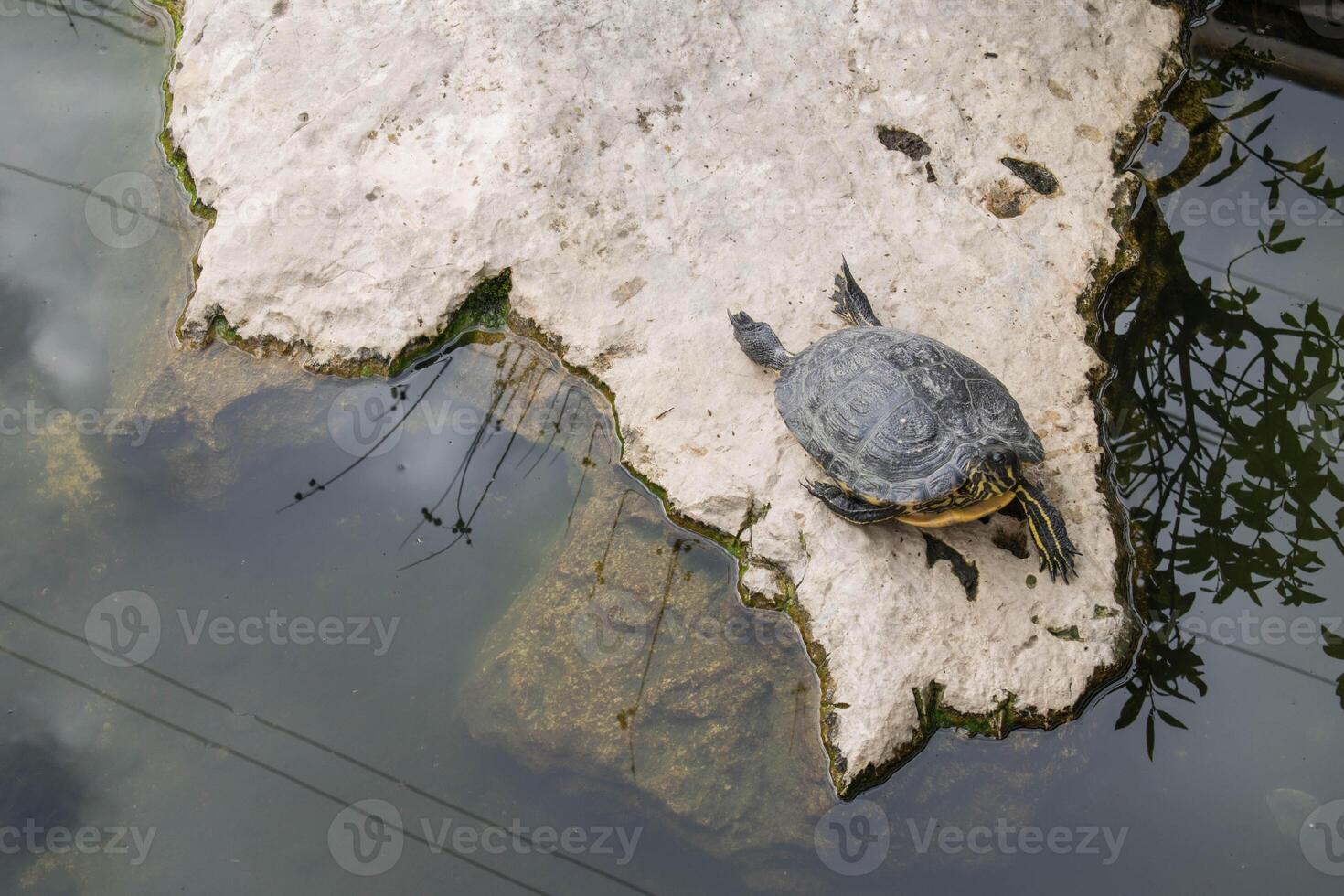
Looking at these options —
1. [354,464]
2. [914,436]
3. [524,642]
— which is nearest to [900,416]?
[914,436]

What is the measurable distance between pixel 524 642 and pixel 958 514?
184cm

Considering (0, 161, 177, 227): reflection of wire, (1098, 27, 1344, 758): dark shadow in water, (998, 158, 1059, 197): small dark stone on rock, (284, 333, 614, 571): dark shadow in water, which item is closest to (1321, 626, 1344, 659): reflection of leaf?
(1098, 27, 1344, 758): dark shadow in water

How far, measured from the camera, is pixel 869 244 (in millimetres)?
4527

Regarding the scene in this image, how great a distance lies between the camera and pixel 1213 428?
14.8ft

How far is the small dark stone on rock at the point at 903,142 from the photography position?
4.73m

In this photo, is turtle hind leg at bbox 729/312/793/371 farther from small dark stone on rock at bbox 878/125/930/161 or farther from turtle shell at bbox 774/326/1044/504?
small dark stone on rock at bbox 878/125/930/161

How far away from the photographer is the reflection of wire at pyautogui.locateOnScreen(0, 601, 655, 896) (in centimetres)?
384

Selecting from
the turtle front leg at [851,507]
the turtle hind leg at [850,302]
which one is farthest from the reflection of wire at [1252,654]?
the turtle hind leg at [850,302]

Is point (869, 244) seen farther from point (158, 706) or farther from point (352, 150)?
point (158, 706)

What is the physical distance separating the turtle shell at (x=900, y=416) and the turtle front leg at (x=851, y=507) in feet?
0.31

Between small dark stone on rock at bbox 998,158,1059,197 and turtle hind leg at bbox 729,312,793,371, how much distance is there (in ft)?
5.27

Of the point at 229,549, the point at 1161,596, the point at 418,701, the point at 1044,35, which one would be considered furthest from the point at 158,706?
the point at 1044,35

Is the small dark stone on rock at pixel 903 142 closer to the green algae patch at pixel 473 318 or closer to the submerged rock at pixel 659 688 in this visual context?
the green algae patch at pixel 473 318

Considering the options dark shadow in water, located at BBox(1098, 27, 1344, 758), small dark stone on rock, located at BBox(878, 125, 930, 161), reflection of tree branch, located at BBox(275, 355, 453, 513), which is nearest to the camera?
dark shadow in water, located at BBox(1098, 27, 1344, 758)
